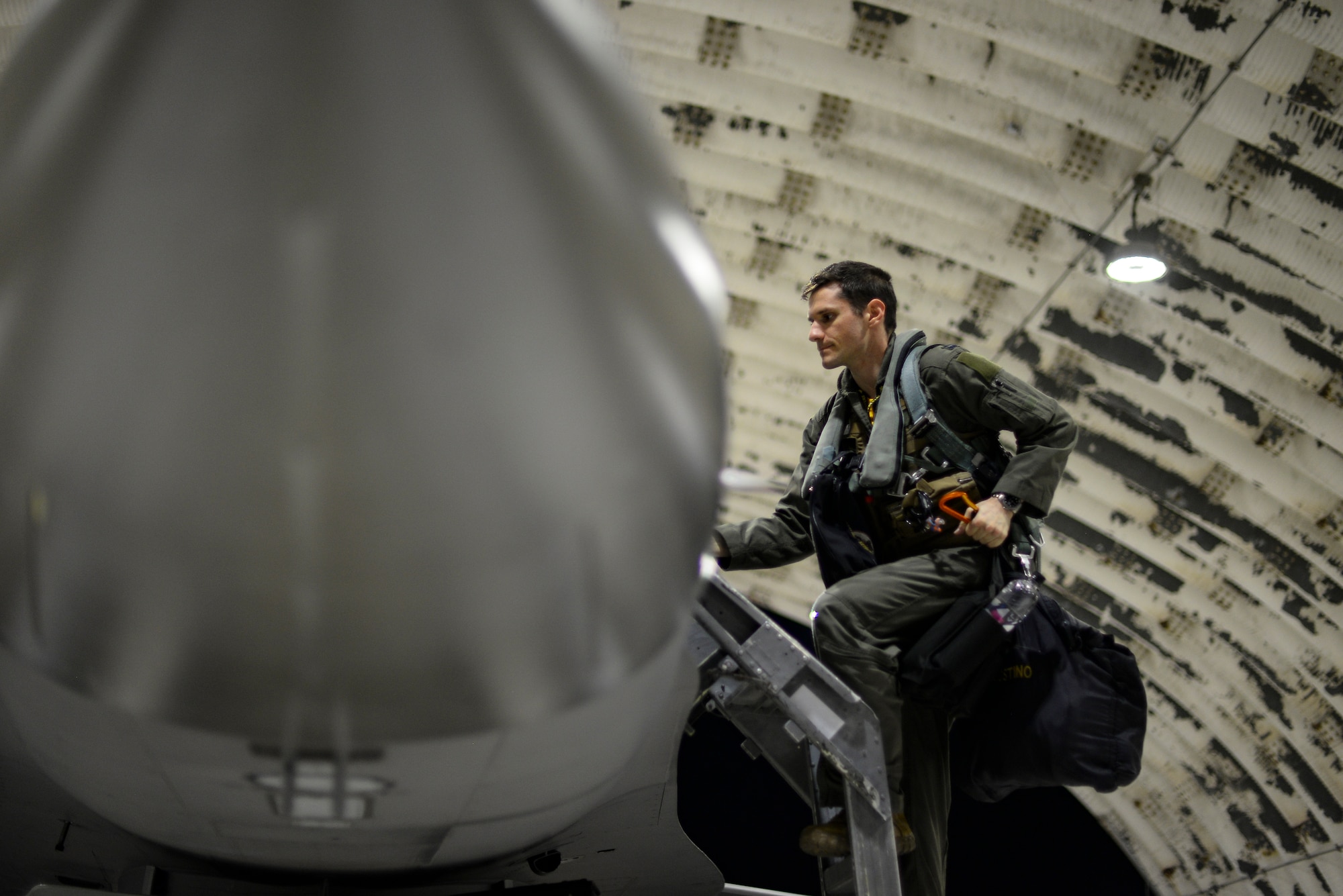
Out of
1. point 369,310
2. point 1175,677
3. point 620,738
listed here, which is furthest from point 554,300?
point 1175,677

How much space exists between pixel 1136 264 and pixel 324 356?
19.1 feet

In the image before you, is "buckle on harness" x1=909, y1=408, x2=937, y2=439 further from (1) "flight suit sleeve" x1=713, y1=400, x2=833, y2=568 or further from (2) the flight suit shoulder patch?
(1) "flight suit sleeve" x1=713, y1=400, x2=833, y2=568

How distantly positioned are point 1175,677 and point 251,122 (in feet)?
27.9

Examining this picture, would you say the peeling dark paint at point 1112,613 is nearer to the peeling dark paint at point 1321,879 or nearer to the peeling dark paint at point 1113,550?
the peeling dark paint at point 1113,550

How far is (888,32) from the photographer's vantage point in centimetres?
542

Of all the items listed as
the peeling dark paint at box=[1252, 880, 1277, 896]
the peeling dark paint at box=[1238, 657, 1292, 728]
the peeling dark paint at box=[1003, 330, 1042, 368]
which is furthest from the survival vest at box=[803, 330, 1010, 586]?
the peeling dark paint at box=[1252, 880, 1277, 896]

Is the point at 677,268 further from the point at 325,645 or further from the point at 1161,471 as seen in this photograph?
the point at 1161,471

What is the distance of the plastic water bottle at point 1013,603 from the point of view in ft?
8.06

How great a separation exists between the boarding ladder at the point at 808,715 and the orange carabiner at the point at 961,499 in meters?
0.62

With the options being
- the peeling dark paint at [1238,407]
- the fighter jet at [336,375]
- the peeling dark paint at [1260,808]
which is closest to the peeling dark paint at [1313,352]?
the peeling dark paint at [1238,407]

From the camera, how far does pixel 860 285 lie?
9.96 ft

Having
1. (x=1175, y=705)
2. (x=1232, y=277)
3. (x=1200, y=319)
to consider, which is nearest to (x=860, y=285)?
(x=1232, y=277)

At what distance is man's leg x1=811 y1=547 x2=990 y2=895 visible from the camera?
95.7 inches

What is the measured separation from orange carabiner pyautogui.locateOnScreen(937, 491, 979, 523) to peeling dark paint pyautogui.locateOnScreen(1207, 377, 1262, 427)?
440cm
